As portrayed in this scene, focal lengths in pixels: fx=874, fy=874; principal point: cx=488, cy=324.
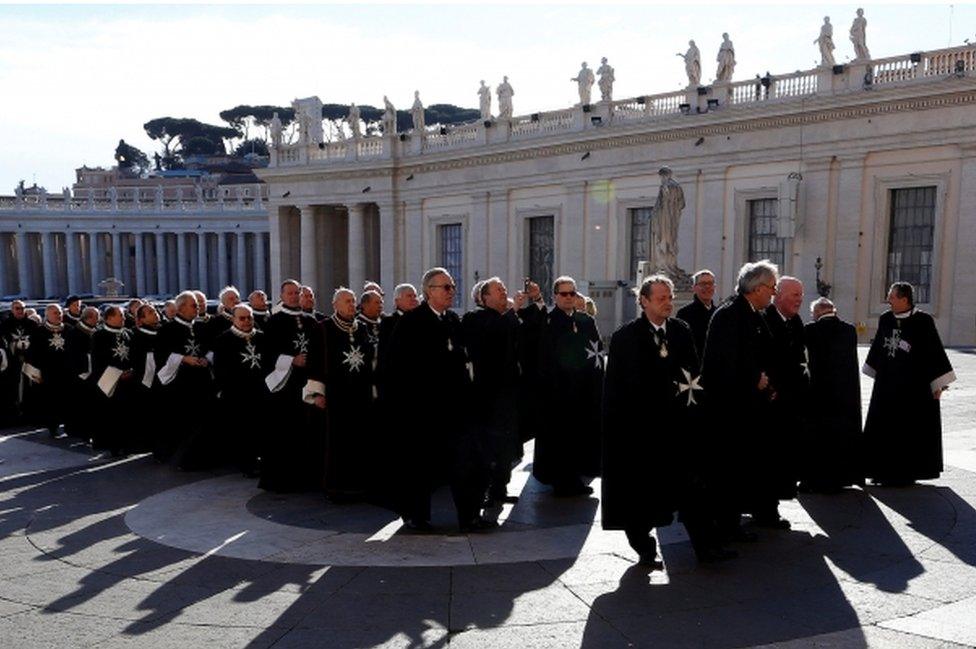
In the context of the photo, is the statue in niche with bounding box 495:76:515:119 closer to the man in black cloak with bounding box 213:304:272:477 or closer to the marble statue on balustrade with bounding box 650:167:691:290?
the marble statue on balustrade with bounding box 650:167:691:290

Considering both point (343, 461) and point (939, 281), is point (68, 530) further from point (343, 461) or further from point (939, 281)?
point (939, 281)

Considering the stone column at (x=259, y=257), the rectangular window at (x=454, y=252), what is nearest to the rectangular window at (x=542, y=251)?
the rectangular window at (x=454, y=252)

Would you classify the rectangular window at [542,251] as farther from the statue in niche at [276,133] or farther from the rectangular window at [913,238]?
the statue in niche at [276,133]

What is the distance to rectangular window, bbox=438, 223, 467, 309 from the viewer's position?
139ft

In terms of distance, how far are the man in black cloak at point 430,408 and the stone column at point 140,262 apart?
78.2m

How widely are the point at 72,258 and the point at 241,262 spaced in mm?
15118

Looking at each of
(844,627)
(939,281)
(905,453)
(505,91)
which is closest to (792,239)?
(939,281)

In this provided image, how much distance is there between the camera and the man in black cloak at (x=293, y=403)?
8820mm

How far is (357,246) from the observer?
152 ft

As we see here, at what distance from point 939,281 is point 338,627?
25.7m

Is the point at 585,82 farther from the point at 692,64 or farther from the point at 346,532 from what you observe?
the point at 346,532

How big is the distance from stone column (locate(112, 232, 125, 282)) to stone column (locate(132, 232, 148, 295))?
1501mm

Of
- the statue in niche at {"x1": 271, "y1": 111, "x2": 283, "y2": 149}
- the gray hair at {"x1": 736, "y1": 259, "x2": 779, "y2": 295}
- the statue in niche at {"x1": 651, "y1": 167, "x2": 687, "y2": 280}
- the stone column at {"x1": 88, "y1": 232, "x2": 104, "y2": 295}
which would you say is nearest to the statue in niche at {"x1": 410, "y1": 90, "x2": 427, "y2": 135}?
the statue in niche at {"x1": 271, "y1": 111, "x2": 283, "y2": 149}

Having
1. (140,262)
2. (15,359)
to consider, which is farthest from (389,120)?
(140,262)
